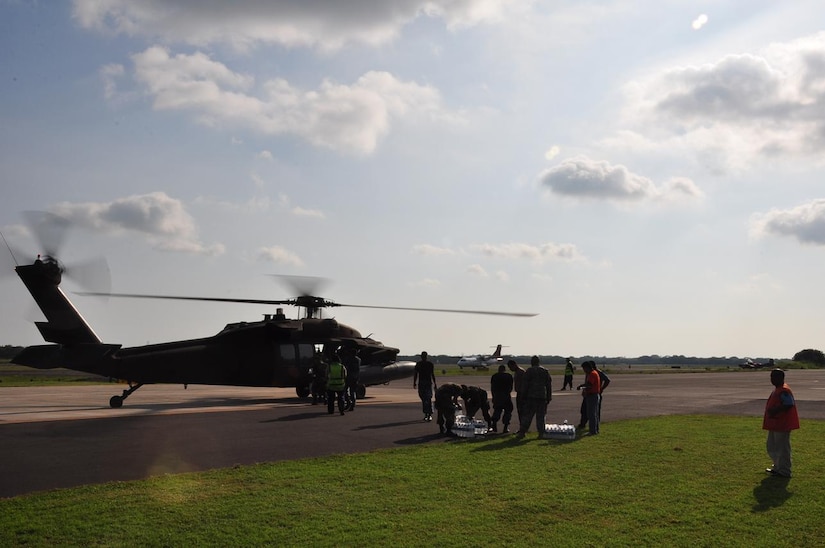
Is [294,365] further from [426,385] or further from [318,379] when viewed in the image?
[426,385]

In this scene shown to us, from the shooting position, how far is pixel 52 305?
2217 centimetres

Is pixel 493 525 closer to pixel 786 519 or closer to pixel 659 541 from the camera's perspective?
pixel 659 541

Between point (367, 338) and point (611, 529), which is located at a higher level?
point (367, 338)

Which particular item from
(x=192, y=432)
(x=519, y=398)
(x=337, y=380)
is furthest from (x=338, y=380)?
(x=519, y=398)

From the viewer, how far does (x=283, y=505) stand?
797cm

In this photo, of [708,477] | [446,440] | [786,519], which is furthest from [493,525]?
[446,440]

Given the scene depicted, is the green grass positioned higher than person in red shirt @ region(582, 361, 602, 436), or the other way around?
person in red shirt @ region(582, 361, 602, 436)

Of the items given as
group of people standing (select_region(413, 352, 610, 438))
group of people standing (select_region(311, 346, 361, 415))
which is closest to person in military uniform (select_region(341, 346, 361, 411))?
group of people standing (select_region(311, 346, 361, 415))

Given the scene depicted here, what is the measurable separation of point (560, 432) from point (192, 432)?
28.6ft

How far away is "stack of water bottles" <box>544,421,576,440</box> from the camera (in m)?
14.0

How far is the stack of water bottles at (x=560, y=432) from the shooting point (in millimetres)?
14047

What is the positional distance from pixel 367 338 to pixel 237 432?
13118 mm

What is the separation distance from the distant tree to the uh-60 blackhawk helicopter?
143 meters

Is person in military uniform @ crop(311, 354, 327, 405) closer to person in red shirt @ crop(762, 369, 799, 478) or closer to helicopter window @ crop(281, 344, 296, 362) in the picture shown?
helicopter window @ crop(281, 344, 296, 362)
